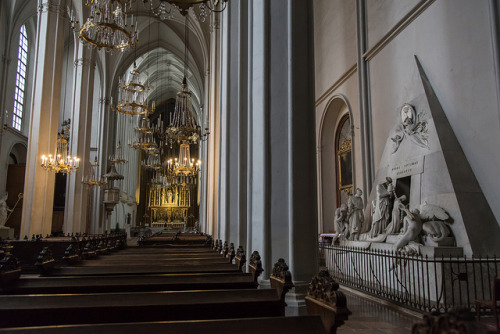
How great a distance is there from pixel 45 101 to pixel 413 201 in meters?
11.3

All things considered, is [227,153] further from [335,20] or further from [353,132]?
[335,20]

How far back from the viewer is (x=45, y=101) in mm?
12609

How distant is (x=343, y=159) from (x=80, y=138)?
1044 centimetres

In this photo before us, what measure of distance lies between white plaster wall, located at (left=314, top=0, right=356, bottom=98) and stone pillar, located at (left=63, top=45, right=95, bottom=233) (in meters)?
9.64

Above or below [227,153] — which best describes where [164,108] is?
above

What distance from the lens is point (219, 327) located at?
2309mm

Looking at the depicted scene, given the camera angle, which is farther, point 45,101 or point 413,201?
point 45,101

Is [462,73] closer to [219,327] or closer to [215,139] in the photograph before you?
[219,327]

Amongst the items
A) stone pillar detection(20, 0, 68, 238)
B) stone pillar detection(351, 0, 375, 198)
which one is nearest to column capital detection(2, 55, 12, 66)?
stone pillar detection(20, 0, 68, 238)

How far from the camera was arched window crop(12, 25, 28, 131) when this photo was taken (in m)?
18.9

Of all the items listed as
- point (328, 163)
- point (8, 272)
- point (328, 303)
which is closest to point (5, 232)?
point (328, 163)

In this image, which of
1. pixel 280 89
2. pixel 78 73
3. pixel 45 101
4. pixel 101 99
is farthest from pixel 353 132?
pixel 101 99

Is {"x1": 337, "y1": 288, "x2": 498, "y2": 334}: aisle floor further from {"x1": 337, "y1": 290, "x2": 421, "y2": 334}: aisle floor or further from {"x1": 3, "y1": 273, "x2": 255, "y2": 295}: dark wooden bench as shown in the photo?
{"x1": 3, "y1": 273, "x2": 255, "y2": 295}: dark wooden bench

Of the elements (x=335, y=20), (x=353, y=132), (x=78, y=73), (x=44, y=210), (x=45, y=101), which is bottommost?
(x=44, y=210)
